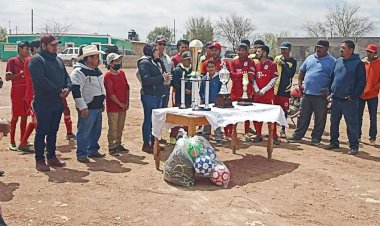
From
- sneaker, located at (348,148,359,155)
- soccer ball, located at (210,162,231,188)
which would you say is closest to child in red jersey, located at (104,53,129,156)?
soccer ball, located at (210,162,231,188)

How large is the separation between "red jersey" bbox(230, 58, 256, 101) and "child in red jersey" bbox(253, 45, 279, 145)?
0.18 meters

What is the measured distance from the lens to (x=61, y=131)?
8.98m

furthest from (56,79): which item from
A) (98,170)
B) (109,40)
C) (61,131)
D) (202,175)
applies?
(109,40)

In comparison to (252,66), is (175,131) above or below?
below

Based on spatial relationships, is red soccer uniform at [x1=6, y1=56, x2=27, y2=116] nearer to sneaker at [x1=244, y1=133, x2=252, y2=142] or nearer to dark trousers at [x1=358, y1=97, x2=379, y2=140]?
sneaker at [x1=244, y1=133, x2=252, y2=142]

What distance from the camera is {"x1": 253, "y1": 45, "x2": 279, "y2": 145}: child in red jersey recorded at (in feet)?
26.3

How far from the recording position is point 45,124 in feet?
19.6

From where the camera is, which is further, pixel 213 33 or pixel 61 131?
pixel 213 33

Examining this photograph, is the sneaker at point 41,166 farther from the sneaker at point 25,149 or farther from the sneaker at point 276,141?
the sneaker at point 276,141

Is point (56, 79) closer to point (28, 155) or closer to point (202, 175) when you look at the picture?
point (28, 155)

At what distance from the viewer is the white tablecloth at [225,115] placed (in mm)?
5934

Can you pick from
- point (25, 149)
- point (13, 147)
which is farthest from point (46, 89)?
point (13, 147)

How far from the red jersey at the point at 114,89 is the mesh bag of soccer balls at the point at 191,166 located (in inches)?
70.9

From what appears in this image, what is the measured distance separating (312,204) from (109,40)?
39.8 meters
